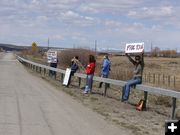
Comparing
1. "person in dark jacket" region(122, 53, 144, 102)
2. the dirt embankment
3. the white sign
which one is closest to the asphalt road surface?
the dirt embankment

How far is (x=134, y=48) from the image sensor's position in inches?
579

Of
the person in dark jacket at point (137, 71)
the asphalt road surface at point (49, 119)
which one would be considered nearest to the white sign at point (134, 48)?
the person in dark jacket at point (137, 71)

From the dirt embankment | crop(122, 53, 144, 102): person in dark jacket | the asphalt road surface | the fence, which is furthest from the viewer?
the fence

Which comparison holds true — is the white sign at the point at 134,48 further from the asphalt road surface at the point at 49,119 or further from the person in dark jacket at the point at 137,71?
the asphalt road surface at the point at 49,119

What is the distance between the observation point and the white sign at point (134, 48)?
47.1 ft

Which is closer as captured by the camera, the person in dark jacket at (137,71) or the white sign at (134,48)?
the white sign at (134,48)

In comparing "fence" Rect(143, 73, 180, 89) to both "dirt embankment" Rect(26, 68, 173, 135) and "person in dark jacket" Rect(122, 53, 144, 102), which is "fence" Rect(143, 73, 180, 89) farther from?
"person in dark jacket" Rect(122, 53, 144, 102)

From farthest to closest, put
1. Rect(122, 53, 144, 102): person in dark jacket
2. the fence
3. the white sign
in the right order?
the fence, Rect(122, 53, 144, 102): person in dark jacket, the white sign

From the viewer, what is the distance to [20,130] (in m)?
9.45

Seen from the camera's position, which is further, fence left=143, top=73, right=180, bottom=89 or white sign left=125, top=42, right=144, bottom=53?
fence left=143, top=73, right=180, bottom=89

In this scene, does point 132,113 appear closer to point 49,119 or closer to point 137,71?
point 137,71

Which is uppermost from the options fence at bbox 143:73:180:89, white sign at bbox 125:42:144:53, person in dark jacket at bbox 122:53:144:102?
white sign at bbox 125:42:144:53

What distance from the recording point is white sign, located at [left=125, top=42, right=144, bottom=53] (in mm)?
14367

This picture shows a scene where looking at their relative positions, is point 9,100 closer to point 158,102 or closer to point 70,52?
point 158,102
